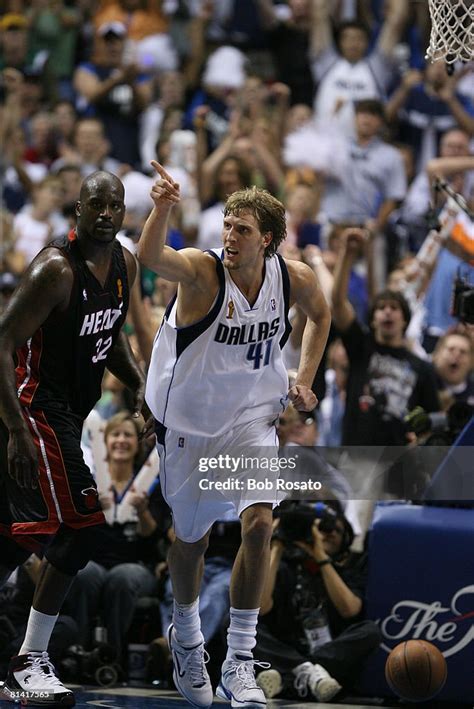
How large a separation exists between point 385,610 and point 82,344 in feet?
7.91

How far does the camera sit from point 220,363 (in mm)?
7059

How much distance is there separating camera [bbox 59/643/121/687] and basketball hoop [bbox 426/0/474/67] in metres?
3.90

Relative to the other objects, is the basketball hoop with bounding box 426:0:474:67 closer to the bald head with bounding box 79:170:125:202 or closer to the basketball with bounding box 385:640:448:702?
the bald head with bounding box 79:170:125:202

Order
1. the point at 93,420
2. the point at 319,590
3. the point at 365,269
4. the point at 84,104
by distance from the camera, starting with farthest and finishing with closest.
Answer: the point at 84,104 → the point at 365,269 → the point at 93,420 → the point at 319,590

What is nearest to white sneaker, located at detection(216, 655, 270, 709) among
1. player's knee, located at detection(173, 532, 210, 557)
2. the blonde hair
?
player's knee, located at detection(173, 532, 210, 557)

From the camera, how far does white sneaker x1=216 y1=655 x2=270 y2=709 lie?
6.89m

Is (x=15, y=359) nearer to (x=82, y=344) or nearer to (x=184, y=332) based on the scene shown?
(x=82, y=344)

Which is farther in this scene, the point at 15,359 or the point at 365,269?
the point at 365,269

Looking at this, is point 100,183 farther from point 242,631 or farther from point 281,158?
point 281,158

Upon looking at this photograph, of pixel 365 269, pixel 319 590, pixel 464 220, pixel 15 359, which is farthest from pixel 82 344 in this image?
pixel 365 269

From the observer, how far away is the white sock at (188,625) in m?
7.22

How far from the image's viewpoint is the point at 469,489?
7992mm

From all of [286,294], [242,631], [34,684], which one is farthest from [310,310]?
[34,684]

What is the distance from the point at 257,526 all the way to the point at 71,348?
4.12 ft
